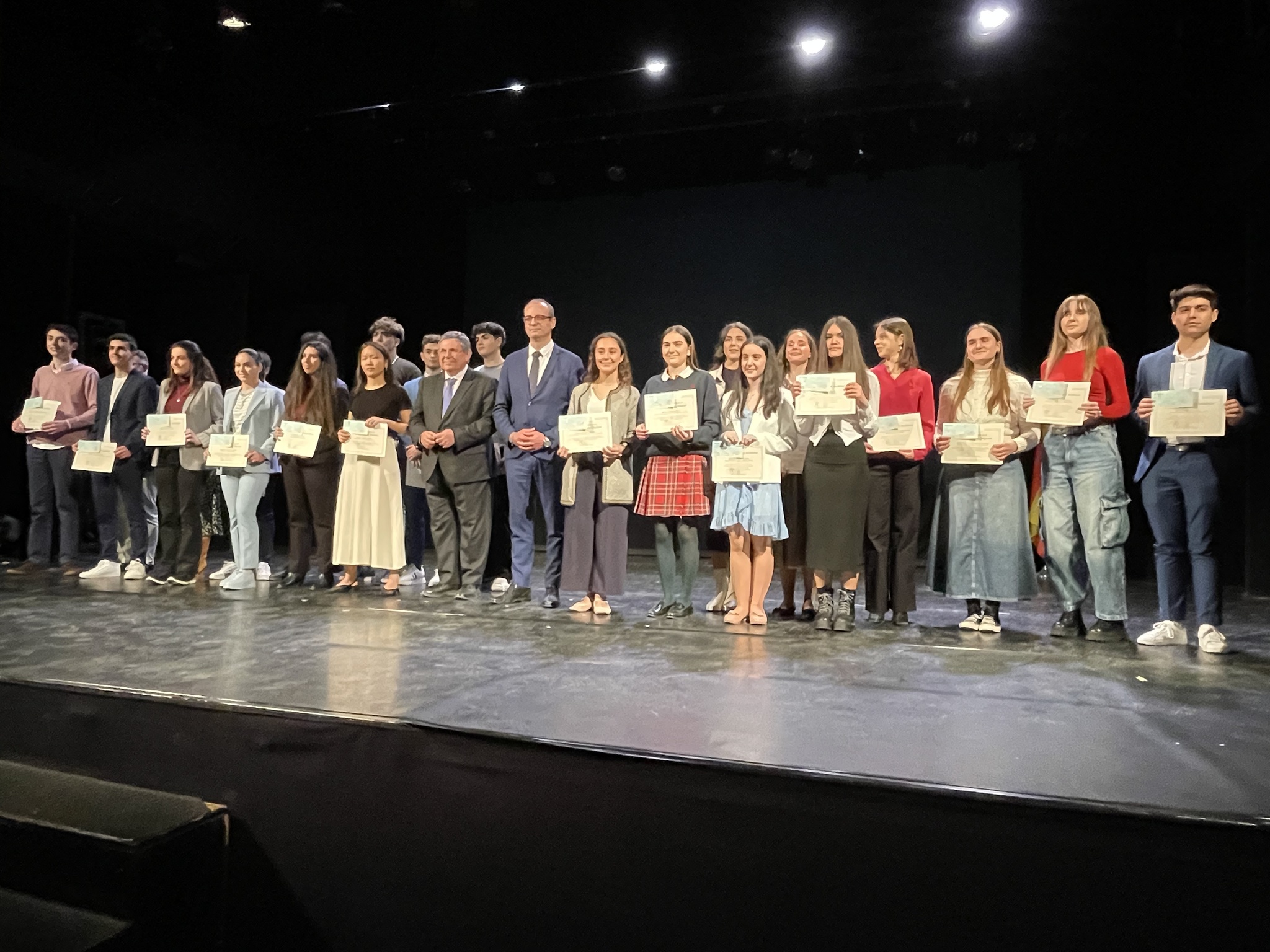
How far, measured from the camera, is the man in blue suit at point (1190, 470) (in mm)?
3732

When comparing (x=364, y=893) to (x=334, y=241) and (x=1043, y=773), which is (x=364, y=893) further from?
(x=334, y=241)

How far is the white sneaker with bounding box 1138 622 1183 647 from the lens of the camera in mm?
3895

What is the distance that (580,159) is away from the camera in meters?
8.06

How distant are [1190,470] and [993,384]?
90 centimetres

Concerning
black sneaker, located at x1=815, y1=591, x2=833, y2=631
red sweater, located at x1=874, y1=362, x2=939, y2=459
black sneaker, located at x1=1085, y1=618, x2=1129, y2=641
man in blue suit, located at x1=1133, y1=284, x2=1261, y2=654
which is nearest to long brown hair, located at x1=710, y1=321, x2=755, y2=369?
red sweater, located at x1=874, y1=362, x2=939, y2=459

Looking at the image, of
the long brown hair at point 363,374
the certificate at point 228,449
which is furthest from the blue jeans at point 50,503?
the long brown hair at point 363,374

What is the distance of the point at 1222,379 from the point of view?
3.76 m

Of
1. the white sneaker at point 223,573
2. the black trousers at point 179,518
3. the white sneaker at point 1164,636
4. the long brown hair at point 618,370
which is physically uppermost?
the long brown hair at point 618,370

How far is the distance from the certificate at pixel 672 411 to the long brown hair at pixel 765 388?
0.22 m

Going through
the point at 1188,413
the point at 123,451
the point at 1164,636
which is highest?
the point at 1188,413

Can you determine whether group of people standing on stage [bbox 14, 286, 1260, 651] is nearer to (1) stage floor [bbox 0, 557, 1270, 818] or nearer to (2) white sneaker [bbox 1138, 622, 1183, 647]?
(2) white sneaker [bbox 1138, 622, 1183, 647]

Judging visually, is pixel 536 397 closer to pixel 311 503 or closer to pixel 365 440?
pixel 365 440

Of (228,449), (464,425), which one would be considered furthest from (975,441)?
(228,449)

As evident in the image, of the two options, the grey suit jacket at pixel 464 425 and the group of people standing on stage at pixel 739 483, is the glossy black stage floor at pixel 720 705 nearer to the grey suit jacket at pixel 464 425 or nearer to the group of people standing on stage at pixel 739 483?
the group of people standing on stage at pixel 739 483
